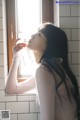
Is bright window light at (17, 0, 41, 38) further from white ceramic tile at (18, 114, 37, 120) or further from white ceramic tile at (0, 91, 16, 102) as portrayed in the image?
white ceramic tile at (18, 114, 37, 120)

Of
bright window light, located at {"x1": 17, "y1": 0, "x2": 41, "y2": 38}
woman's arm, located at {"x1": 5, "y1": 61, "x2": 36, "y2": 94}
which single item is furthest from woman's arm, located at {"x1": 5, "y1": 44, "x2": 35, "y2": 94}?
bright window light, located at {"x1": 17, "y1": 0, "x2": 41, "y2": 38}

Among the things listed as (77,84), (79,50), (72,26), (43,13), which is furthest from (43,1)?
(77,84)

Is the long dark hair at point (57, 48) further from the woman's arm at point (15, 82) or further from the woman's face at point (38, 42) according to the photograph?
the woman's arm at point (15, 82)

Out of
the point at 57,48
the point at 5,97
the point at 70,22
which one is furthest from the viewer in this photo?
the point at 5,97

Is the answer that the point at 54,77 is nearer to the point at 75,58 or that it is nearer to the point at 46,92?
the point at 46,92

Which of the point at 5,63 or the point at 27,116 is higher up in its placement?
the point at 5,63

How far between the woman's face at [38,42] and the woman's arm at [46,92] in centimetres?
14

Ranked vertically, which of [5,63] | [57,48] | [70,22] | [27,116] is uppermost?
[70,22]

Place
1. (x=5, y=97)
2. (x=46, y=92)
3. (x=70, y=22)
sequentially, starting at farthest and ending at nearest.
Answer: (x=5, y=97) < (x=70, y=22) < (x=46, y=92)

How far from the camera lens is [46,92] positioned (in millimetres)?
1040

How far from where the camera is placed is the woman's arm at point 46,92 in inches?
41.0

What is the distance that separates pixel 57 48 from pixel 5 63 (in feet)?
1.32

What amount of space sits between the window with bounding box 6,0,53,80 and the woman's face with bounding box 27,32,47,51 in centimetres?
28

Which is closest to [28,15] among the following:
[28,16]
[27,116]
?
[28,16]
